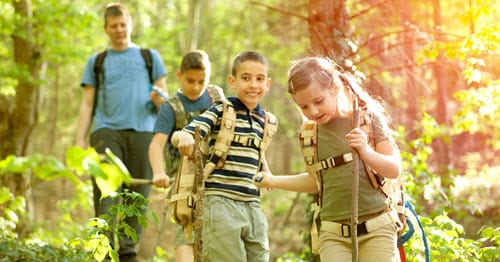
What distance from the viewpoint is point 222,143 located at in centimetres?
428

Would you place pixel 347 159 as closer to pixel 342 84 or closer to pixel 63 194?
pixel 342 84

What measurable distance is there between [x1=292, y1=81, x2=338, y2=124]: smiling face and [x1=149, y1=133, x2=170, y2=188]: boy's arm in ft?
4.49

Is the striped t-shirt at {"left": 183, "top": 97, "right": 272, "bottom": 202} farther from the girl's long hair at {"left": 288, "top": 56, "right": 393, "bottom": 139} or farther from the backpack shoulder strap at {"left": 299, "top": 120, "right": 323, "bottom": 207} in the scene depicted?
the girl's long hair at {"left": 288, "top": 56, "right": 393, "bottom": 139}

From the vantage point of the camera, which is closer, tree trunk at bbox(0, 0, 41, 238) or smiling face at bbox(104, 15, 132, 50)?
smiling face at bbox(104, 15, 132, 50)

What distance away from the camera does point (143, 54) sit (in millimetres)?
6406

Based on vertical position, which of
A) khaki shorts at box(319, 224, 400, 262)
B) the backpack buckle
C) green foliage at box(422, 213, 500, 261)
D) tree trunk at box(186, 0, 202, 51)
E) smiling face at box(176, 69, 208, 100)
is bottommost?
green foliage at box(422, 213, 500, 261)

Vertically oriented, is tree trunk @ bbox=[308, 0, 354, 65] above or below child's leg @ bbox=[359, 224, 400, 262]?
above

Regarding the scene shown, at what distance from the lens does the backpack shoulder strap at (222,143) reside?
4.26m

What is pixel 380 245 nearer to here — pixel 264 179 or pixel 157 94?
pixel 264 179

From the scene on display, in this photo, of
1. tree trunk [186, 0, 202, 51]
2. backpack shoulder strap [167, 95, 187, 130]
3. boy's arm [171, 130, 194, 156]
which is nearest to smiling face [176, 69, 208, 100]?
backpack shoulder strap [167, 95, 187, 130]

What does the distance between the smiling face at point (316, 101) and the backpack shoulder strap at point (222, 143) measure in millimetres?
774

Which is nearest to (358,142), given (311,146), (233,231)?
(311,146)

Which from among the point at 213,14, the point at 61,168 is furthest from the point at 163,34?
the point at 61,168

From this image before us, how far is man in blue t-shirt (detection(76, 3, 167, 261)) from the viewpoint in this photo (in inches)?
240
